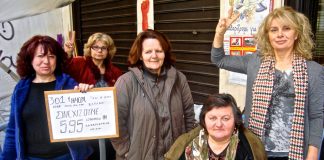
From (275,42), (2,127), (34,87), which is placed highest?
(275,42)

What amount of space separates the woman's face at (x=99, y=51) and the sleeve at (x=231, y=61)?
1.86 m

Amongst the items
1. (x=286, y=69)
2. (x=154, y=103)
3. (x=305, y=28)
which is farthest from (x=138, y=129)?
(x=305, y=28)

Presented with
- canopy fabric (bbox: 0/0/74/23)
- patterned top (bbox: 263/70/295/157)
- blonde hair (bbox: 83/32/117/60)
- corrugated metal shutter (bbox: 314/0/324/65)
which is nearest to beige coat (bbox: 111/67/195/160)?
patterned top (bbox: 263/70/295/157)

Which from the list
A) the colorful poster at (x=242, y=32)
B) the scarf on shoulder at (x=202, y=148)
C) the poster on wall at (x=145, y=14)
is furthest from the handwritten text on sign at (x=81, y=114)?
the poster on wall at (x=145, y=14)

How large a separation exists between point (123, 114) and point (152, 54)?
19.1 inches

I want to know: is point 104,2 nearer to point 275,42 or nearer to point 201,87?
point 201,87

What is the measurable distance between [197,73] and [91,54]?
1.99m

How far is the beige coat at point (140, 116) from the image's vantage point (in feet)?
8.06

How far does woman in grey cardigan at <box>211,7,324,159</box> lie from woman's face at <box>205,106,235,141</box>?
10.0 inches

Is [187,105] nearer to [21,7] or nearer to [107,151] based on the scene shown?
[107,151]

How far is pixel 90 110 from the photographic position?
244 cm

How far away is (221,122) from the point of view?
2.24 meters

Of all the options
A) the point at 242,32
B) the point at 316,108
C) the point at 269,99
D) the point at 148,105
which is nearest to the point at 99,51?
the point at 242,32

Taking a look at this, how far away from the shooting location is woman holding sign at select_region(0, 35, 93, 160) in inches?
96.7
